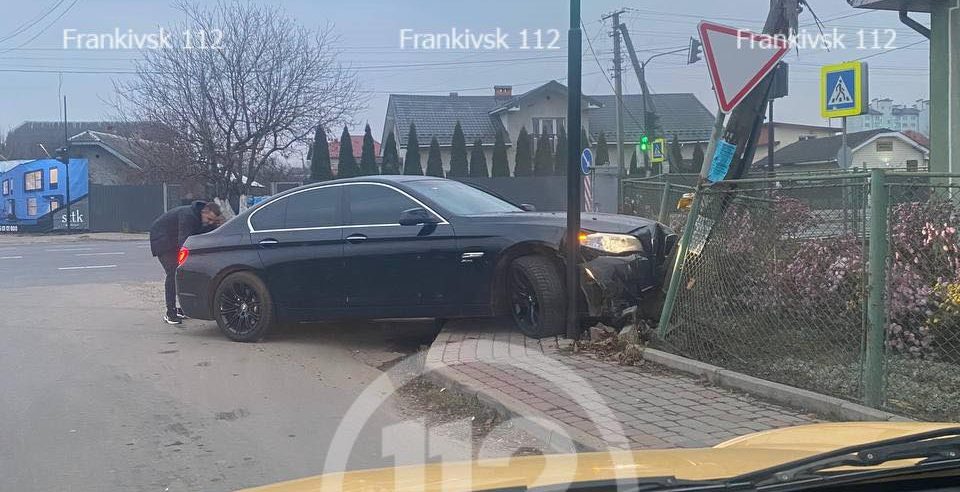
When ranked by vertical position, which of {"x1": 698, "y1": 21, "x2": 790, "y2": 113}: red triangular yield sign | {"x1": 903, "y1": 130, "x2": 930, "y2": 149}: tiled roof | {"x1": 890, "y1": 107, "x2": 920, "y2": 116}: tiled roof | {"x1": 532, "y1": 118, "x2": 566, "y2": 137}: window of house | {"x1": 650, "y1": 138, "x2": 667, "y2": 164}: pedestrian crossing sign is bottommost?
{"x1": 698, "y1": 21, "x2": 790, "y2": 113}: red triangular yield sign

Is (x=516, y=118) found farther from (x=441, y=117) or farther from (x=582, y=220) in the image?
(x=582, y=220)

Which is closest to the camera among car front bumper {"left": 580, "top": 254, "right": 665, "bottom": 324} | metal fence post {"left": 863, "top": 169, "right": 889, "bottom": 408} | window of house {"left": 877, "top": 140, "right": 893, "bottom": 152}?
metal fence post {"left": 863, "top": 169, "right": 889, "bottom": 408}

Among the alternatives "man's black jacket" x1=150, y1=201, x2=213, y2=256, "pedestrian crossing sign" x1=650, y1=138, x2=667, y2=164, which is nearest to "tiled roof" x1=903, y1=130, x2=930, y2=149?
"pedestrian crossing sign" x1=650, y1=138, x2=667, y2=164

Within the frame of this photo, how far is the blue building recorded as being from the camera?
36.7 meters

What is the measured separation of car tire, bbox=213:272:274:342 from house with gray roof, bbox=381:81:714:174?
115 ft

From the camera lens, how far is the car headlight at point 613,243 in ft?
24.2

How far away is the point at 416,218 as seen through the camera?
7996 mm

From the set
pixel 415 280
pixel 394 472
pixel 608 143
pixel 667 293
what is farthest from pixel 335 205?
pixel 608 143

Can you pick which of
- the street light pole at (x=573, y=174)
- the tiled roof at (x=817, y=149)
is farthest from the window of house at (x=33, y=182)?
the street light pole at (x=573, y=174)

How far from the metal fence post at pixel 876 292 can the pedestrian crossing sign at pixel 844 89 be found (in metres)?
7.45

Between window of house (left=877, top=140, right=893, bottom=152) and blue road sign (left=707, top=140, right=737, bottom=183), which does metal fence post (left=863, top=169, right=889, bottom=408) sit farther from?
window of house (left=877, top=140, right=893, bottom=152)

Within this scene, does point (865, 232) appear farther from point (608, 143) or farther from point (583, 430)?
point (608, 143)

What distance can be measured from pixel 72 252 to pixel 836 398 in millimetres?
22067

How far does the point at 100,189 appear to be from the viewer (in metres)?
35.4
